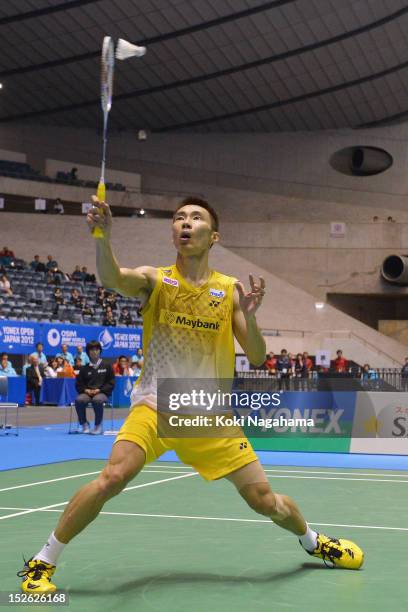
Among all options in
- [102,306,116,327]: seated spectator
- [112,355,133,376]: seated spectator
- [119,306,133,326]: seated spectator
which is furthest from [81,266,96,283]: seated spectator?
[112,355,133,376]: seated spectator

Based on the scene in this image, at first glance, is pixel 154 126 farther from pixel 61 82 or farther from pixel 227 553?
pixel 227 553

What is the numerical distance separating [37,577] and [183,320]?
5.00ft

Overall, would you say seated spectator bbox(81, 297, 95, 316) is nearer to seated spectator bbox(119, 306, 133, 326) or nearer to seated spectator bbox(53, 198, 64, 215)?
seated spectator bbox(119, 306, 133, 326)

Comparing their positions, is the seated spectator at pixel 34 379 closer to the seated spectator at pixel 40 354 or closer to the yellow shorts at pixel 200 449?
the seated spectator at pixel 40 354

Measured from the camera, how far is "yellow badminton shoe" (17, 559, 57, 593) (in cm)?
451

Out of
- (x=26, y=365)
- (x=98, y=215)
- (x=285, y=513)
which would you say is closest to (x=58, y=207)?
(x=26, y=365)

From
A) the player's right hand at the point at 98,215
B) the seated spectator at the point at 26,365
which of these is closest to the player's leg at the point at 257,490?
the player's right hand at the point at 98,215

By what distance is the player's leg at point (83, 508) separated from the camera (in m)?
4.53

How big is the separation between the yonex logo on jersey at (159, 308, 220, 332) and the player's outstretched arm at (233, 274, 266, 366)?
20 cm

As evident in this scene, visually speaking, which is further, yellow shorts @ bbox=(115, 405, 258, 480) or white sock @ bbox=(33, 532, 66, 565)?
yellow shorts @ bbox=(115, 405, 258, 480)

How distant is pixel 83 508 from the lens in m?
4.53

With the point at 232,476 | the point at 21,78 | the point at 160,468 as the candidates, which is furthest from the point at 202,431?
the point at 21,78

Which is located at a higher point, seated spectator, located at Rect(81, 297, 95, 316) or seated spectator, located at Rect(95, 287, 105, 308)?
seated spectator, located at Rect(95, 287, 105, 308)

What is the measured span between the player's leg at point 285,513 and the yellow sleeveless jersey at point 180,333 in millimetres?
580
